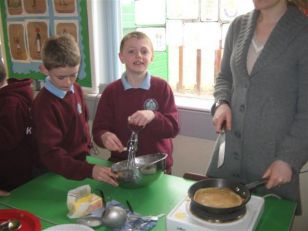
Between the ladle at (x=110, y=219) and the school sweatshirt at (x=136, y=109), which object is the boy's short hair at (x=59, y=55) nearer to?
the school sweatshirt at (x=136, y=109)

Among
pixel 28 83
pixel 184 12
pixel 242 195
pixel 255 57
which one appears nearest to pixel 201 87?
pixel 184 12

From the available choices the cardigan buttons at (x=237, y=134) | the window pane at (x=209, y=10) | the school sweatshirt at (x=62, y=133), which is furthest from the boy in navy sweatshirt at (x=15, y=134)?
the window pane at (x=209, y=10)

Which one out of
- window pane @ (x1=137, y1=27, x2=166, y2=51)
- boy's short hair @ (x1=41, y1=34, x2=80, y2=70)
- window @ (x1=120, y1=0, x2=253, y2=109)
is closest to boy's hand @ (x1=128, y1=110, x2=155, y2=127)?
boy's short hair @ (x1=41, y1=34, x2=80, y2=70)

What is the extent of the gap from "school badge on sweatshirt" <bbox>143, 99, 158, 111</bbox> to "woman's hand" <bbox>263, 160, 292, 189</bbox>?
0.67 metres

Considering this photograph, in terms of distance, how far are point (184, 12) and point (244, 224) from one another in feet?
4.41

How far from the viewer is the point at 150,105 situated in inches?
62.4

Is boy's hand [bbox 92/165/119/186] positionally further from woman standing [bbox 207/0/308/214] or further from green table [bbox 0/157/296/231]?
woman standing [bbox 207/0/308/214]

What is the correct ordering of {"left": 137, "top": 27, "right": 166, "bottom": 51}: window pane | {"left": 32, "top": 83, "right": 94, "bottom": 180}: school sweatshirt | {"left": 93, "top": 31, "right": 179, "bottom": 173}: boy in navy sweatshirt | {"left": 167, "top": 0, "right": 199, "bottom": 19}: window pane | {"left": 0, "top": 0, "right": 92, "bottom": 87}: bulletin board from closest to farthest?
{"left": 32, "top": 83, "right": 94, "bottom": 180}: school sweatshirt, {"left": 93, "top": 31, "right": 179, "bottom": 173}: boy in navy sweatshirt, {"left": 167, "top": 0, "right": 199, "bottom": 19}: window pane, {"left": 137, "top": 27, "right": 166, "bottom": 51}: window pane, {"left": 0, "top": 0, "right": 92, "bottom": 87}: bulletin board

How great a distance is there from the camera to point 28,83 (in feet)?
5.07

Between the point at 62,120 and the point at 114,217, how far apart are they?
0.54 m

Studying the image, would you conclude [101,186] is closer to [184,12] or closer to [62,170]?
[62,170]

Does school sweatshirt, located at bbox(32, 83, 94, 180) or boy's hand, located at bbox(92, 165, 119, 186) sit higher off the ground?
school sweatshirt, located at bbox(32, 83, 94, 180)

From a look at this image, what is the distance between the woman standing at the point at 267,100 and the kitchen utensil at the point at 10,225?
0.69 m

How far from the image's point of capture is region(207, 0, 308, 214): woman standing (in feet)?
3.50
